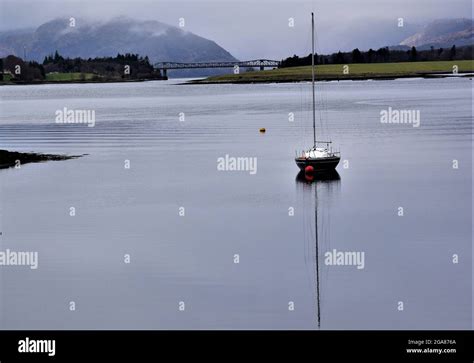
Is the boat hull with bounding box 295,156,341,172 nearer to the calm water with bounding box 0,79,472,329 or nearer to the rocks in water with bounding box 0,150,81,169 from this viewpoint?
the calm water with bounding box 0,79,472,329

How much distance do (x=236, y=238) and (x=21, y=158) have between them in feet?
117

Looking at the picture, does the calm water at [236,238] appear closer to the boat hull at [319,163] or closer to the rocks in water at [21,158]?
the boat hull at [319,163]

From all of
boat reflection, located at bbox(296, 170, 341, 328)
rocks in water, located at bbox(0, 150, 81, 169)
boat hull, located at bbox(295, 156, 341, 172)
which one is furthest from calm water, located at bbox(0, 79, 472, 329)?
rocks in water, located at bbox(0, 150, 81, 169)

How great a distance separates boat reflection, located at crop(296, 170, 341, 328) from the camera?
4200cm

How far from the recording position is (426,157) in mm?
78625

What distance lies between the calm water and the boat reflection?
0.44 ft

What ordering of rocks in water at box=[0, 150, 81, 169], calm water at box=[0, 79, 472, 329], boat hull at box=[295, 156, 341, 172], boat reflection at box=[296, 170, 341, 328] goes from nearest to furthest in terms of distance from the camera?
calm water at box=[0, 79, 472, 329] < boat reflection at box=[296, 170, 341, 328] < boat hull at box=[295, 156, 341, 172] < rocks in water at box=[0, 150, 81, 169]

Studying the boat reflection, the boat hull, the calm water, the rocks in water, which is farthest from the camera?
the rocks in water

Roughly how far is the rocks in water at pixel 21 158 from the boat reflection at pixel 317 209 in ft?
74.2

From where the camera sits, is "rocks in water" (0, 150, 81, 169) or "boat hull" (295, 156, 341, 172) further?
"rocks in water" (0, 150, 81, 169)

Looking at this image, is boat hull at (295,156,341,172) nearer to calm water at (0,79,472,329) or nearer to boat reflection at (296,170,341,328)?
boat reflection at (296,170,341,328)

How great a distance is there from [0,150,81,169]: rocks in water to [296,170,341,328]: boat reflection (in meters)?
22.6

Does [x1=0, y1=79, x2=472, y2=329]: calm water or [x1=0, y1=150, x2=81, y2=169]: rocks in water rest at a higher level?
[x1=0, y1=150, x2=81, y2=169]: rocks in water
